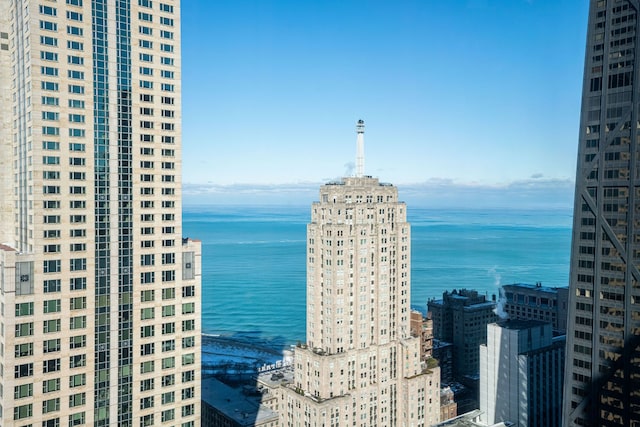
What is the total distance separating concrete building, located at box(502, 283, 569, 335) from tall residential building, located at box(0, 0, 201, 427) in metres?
107

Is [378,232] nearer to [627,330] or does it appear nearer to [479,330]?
[627,330]

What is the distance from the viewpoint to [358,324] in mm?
92500

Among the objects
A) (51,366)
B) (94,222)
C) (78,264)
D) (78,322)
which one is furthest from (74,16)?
(51,366)

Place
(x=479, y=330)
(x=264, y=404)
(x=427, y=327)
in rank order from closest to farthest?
(x=264, y=404)
(x=427, y=327)
(x=479, y=330)

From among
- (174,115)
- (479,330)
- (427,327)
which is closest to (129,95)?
(174,115)

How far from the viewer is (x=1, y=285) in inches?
1842

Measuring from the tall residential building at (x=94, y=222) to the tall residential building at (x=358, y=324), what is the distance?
3851 centimetres

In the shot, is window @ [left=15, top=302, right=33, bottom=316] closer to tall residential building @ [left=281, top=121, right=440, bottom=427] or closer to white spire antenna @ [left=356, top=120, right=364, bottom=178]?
tall residential building @ [left=281, top=121, right=440, bottom=427]

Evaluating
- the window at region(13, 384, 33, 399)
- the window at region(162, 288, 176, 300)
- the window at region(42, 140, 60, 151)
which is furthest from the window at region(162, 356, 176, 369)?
the window at region(42, 140, 60, 151)

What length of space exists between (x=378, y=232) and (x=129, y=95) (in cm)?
5494

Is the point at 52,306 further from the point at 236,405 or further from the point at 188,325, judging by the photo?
the point at 236,405

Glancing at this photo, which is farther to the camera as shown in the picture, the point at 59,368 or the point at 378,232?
the point at 378,232

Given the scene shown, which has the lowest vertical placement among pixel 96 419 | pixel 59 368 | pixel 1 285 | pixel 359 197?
pixel 96 419

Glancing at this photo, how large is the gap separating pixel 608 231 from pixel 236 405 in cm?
7155
